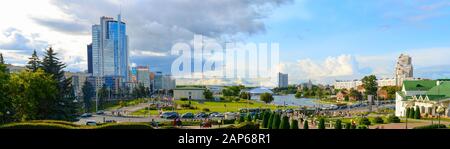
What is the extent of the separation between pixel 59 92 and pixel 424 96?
27597 millimetres

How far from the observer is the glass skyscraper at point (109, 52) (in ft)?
321

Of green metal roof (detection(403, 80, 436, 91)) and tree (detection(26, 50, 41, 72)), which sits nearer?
tree (detection(26, 50, 41, 72))

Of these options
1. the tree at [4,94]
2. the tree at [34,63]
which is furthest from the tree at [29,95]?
the tree at [34,63]

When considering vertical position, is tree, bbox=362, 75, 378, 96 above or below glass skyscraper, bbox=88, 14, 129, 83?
below

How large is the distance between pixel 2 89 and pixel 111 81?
8982 cm

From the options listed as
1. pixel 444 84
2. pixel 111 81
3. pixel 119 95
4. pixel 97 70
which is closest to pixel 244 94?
pixel 119 95

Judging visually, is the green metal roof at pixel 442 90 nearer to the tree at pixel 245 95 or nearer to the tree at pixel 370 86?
the tree at pixel 370 86

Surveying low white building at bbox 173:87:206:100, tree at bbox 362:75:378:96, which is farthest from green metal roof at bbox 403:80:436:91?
low white building at bbox 173:87:206:100

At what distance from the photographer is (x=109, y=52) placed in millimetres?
104562

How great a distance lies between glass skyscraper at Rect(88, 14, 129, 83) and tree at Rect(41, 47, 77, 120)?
225ft

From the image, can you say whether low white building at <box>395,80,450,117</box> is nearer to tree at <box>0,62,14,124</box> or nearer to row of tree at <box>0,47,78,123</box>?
row of tree at <box>0,47,78,123</box>

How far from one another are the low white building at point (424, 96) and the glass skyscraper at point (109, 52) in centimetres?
7319

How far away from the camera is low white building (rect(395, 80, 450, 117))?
96.1ft
